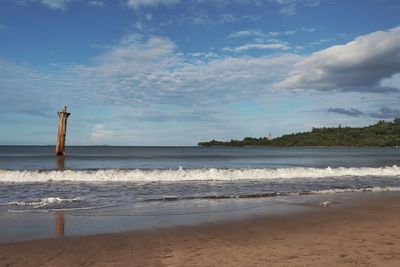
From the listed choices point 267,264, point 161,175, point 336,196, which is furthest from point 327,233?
point 161,175

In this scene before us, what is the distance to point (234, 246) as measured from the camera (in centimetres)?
656

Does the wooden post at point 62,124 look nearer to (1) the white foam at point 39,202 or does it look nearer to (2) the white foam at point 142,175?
(2) the white foam at point 142,175

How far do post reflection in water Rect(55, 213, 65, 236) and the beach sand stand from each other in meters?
0.64

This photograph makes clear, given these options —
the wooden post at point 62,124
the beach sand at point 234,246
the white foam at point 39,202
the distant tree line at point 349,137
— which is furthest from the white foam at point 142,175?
the distant tree line at point 349,137

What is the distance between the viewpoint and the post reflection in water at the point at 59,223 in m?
7.55

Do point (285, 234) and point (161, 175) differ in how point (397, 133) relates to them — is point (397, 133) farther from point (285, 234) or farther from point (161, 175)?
point (285, 234)

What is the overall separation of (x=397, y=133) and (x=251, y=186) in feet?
449

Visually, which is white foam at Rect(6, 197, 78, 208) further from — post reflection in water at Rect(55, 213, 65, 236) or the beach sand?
the beach sand

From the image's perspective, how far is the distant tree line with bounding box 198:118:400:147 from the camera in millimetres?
134250

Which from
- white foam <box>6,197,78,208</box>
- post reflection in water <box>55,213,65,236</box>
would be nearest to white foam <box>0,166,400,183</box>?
white foam <box>6,197,78,208</box>

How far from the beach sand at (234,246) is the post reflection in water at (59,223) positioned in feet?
2.09

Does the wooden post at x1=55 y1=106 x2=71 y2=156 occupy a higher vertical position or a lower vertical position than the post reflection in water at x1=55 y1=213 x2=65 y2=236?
higher

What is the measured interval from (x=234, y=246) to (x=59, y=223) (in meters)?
4.15

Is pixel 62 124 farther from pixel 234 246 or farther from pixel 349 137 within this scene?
pixel 349 137
